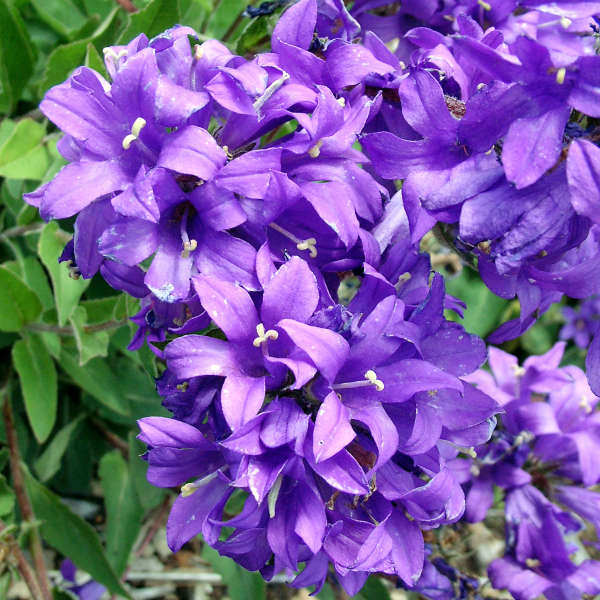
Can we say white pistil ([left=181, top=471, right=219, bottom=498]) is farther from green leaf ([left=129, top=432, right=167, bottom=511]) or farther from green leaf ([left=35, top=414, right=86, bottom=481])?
green leaf ([left=35, top=414, right=86, bottom=481])

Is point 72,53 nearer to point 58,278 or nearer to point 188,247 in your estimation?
point 58,278

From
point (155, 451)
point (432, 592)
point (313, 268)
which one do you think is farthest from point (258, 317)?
point (432, 592)

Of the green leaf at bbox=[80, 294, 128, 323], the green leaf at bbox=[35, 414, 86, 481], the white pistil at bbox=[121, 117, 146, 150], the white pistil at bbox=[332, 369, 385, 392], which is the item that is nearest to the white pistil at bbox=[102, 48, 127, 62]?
the white pistil at bbox=[121, 117, 146, 150]

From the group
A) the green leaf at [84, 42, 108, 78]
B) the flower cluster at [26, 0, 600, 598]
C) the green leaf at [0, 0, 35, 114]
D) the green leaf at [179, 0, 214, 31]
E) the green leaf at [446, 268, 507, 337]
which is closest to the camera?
the flower cluster at [26, 0, 600, 598]

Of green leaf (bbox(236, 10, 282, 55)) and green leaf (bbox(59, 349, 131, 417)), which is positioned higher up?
green leaf (bbox(236, 10, 282, 55))

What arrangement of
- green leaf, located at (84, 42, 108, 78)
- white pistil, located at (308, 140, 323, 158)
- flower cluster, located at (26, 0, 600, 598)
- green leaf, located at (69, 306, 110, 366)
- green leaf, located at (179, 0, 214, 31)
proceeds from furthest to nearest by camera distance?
green leaf, located at (179, 0, 214, 31)
green leaf, located at (69, 306, 110, 366)
green leaf, located at (84, 42, 108, 78)
white pistil, located at (308, 140, 323, 158)
flower cluster, located at (26, 0, 600, 598)

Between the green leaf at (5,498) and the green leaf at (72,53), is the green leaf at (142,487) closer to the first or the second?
the green leaf at (5,498)

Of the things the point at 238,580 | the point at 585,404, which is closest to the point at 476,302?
the point at 585,404
